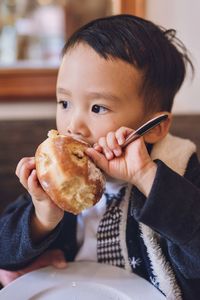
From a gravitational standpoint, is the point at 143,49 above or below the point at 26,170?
above

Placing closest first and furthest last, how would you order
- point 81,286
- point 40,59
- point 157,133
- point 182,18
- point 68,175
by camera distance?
point 68,175 → point 81,286 → point 157,133 → point 182,18 → point 40,59

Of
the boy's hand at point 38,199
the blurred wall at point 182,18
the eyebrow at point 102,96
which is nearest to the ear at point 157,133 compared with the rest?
Result: the eyebrow at point 102,96

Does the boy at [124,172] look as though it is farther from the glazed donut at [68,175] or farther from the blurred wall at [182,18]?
the blurred wall at [182,18]

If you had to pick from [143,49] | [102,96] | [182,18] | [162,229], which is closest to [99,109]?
[102,96]

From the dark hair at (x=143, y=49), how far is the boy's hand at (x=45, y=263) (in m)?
0.31

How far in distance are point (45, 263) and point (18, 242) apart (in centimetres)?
6

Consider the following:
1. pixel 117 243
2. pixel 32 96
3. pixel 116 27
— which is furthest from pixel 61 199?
pixel 32 96

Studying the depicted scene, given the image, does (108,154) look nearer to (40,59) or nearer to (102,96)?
(102,96)

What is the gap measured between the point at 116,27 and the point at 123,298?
1.47 feet

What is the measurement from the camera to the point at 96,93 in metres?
0.70

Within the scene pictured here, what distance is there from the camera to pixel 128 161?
0.64 metres

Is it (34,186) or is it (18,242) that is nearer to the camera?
(34,186)

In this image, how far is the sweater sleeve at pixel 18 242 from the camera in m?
0.73

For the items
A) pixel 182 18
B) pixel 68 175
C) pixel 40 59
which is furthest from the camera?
pixel 40 59
